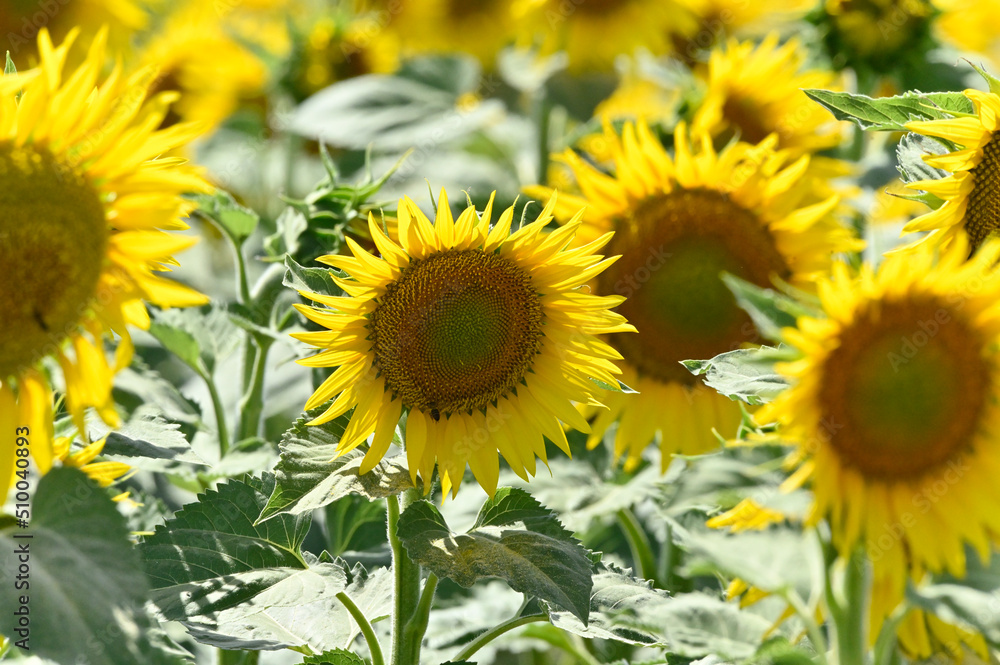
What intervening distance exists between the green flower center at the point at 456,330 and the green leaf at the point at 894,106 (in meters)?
0.37

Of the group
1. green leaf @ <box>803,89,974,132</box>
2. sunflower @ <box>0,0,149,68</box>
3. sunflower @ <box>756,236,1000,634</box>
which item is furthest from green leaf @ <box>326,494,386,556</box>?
sunflower @ <box>0,0,149,68</box>

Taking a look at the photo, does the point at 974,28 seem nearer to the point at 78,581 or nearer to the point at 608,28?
the point at 608,28

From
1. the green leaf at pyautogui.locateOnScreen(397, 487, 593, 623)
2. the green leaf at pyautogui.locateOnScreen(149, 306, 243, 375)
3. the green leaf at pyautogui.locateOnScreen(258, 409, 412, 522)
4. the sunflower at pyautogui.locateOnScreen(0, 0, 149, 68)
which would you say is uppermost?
the sunflower at pyautogui.locateOnScreen(0, 0, 149, 68)

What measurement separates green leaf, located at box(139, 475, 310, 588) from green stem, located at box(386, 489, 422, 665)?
3.8 inches

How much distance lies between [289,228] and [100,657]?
1.87 ft

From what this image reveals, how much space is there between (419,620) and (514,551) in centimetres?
14

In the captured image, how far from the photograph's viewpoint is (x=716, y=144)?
1.74m

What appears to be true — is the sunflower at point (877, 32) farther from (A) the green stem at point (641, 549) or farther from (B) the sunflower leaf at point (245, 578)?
Result: (B) the sunflower leaf at point (245, 578)

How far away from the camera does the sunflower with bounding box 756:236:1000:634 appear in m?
0.86

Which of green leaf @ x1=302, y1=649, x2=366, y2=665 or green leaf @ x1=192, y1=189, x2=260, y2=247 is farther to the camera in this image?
green leaf @ x1=192, y1=189, x2=260, y2=247

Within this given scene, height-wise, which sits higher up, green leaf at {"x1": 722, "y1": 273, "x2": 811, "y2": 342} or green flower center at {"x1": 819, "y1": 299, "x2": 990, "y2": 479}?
green leaf at {"x1": 722, "y1": 273, "x2": 811, "y2": 342}

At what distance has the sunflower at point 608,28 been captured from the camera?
207 cm

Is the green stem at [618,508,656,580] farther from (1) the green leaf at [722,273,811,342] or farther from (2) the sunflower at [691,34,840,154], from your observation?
(2) the sunflower at [691,34,840,154]

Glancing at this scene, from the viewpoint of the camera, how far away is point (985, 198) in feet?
3.38
